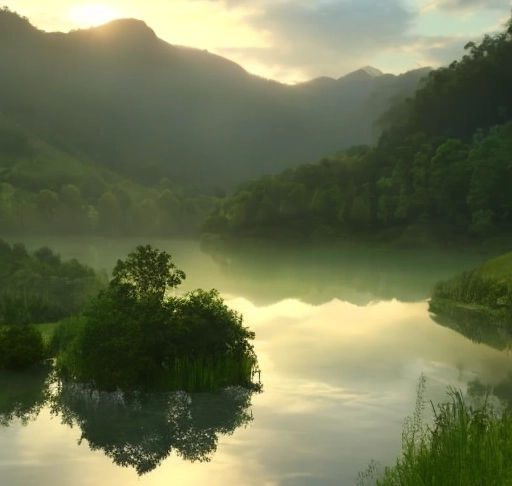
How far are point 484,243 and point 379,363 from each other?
83994 mm

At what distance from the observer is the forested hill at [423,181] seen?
121 m

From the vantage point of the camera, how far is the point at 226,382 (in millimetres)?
28234

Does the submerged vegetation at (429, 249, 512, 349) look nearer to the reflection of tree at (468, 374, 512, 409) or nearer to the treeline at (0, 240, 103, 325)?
the reflection of tree at (468, 374, 512, 409)

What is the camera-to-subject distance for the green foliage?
101 feet

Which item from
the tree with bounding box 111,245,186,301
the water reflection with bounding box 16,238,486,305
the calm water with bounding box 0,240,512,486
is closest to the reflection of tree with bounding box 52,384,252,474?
the calm water with bounding box 0,240,512,486

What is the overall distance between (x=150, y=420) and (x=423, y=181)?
109 metres

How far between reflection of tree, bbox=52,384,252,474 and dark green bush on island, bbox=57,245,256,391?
2.27 ft

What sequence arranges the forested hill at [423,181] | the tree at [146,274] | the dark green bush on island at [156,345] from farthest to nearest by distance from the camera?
the forested hill at [423,181], the tree at [146,274], the dark green bush on island at [156,345]

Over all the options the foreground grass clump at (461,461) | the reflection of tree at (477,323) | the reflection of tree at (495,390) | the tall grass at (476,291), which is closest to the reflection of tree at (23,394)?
the foreground grass clump at (461,461)

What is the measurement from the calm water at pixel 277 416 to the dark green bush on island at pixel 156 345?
3.19ft

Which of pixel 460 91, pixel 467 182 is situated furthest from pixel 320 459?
pixel 460 91

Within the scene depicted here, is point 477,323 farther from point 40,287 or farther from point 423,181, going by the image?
point 423,181

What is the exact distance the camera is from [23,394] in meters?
27.6

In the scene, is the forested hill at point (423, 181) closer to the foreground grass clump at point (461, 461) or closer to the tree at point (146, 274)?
the tree at point (146, 274)
